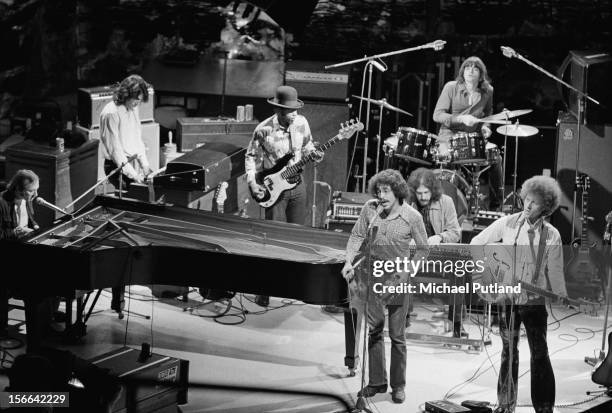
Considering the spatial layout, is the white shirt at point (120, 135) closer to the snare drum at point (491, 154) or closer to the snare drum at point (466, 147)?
the snare drum at point (466, 147)

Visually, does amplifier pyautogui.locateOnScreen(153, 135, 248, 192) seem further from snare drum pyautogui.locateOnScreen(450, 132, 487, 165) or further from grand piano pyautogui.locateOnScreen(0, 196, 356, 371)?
snare drum pyautogui.locateOnScreen(450, 132, 487, 165)

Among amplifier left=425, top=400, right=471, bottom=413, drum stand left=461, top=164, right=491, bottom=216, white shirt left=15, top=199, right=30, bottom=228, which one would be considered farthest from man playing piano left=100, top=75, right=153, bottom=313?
amplifier left=425, top=400, right=471, bottom=413

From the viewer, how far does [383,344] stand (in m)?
8.56

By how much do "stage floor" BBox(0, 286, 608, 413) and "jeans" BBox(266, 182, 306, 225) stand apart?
0.86 meters

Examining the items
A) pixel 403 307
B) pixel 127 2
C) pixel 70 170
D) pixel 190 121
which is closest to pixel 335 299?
pixel 403 307

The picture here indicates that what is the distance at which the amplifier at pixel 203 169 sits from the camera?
36.4 feet

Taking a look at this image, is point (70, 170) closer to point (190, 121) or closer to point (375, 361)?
point (190, 121)

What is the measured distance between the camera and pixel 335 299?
8.30 meters

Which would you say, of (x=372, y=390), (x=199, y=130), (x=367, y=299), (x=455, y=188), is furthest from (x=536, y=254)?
(x=199, y=130)

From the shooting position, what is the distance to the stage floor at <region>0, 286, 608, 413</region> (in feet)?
28.7

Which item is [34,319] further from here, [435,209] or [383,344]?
[435,209]

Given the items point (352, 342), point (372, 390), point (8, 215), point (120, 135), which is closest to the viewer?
point (372, 390)

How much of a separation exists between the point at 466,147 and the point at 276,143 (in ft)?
6.46

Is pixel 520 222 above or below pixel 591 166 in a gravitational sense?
above
